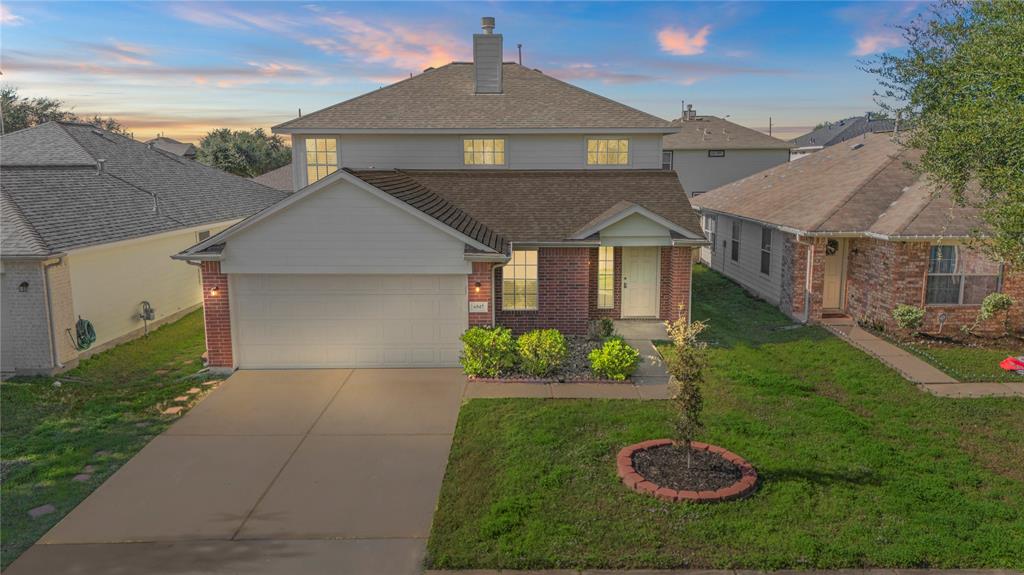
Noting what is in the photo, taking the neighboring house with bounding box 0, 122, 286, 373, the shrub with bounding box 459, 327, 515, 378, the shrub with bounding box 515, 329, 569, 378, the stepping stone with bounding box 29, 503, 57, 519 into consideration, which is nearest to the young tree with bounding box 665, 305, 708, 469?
the shrub with bounding box 515, 329, 569, 378

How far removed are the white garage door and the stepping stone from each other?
6124 millimetres

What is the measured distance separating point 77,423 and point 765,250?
1869 cm

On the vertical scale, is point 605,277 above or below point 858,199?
below

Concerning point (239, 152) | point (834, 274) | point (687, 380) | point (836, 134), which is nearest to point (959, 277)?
point (834, 274)

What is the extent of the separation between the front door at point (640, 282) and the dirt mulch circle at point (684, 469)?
8.70 m

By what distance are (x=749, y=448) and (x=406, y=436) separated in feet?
17.1

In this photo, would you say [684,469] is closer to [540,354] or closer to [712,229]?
[540,354]

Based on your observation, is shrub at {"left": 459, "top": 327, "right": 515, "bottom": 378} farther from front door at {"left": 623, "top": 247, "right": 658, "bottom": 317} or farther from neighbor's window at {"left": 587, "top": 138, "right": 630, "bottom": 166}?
neighbor's window at {"left": 587, "top": 138, "right": 630, "bottom": 166}

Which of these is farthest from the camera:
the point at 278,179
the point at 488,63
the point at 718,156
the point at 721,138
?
the point at 721,138

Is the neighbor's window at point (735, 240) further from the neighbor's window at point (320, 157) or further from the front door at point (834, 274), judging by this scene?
the neighbor's window at point (320, 157)

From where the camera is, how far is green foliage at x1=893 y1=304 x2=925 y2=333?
1570 centimetres

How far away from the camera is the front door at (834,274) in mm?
18516

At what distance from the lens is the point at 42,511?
8.12 meters

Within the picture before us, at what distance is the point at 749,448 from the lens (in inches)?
380
